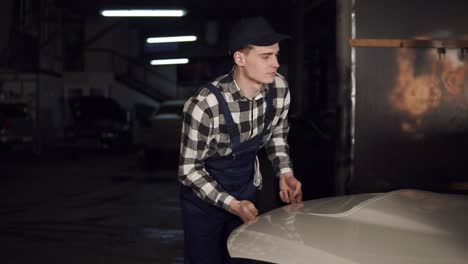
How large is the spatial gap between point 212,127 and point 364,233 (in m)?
0.88

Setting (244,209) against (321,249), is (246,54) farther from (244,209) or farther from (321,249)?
(321,249)

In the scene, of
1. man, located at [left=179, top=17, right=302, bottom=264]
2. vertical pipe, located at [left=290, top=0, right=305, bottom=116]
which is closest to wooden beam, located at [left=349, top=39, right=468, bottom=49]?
man, located at [left=179, top=17, right=302, bottom=264]

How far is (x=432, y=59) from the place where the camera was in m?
4.31

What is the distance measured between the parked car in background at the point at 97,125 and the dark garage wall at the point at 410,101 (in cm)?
1319

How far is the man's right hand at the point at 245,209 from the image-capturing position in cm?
219

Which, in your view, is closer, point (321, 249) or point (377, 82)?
point (321, 249)

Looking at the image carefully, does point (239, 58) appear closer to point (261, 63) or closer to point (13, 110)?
point (261, 63)

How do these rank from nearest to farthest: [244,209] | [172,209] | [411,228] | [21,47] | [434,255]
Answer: [434,255]
[411,228]
[244,209]
[172,209]
[21,47]

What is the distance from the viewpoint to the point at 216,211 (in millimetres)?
2510

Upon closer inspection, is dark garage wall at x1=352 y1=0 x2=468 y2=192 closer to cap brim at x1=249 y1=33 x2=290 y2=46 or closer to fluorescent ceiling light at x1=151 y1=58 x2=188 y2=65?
cap brim at x1=249 y1=33 x2=290 y2=46

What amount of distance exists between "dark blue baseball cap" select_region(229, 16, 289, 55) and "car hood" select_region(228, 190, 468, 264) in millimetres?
694

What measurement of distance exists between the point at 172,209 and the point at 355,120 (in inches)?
150

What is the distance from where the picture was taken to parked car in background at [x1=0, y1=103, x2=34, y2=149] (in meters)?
15.5

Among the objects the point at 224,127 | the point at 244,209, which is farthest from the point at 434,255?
the point at 224,127
